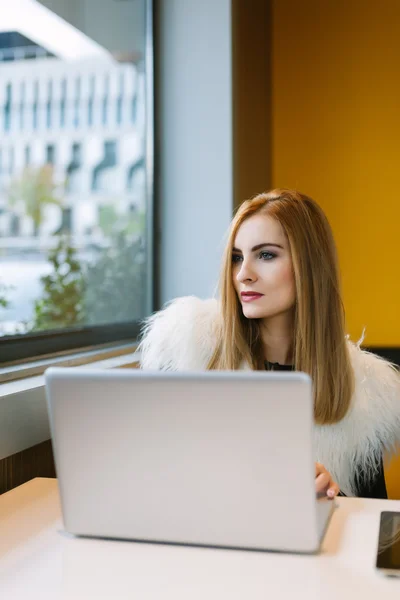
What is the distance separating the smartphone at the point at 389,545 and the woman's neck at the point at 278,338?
0.60 m

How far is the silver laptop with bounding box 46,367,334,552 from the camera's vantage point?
94cm

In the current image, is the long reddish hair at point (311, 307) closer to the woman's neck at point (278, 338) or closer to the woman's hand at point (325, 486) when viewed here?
the woman's neck at point (278, 338)

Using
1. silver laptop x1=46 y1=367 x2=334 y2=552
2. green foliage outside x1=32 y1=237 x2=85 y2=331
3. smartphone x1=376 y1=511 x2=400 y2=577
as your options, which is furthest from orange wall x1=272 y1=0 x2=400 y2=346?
silver laptop x1=46 y1=367 x2=334 y2=552

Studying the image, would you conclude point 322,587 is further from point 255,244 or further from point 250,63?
point 250,63

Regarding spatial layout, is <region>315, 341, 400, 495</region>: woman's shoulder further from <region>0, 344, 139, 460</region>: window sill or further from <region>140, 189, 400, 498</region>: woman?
<region>0, 344, 139, 460</region>: window sill

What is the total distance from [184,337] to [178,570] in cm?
88

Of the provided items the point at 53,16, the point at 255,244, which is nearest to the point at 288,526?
the point at 255,244

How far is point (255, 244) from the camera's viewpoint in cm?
165

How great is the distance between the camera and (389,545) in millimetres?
1019

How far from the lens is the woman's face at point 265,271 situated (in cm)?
163

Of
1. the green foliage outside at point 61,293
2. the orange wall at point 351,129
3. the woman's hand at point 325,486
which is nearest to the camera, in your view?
the woman's hand at point 325,486

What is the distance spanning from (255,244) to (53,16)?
2.87 ft

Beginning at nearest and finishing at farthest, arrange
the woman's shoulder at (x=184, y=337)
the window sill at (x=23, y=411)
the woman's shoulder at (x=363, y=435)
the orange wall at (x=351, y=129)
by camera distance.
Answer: the window sill at (x=23, y=411) < the woman's shoulder at (x=363, y=435) < the woman's shoulder at (x=184, y=337) < the orange wall at (x=351, y=129)

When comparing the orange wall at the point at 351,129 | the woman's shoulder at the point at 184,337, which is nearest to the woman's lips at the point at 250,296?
the woman's shoulder at the point at 184,337
